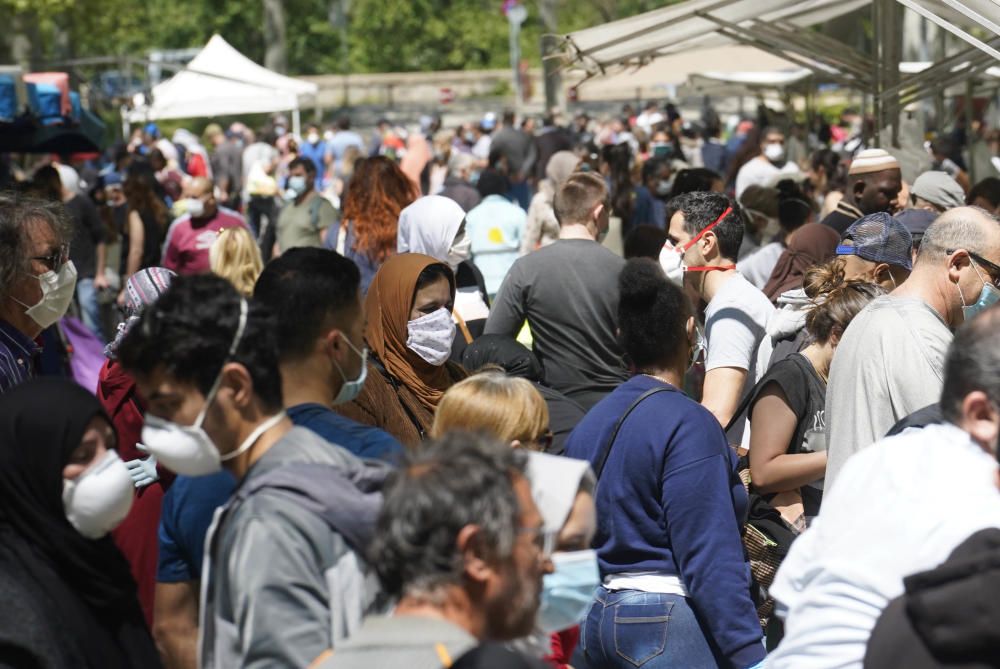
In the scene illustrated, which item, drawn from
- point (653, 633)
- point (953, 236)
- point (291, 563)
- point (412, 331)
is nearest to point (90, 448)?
point (291, 563)

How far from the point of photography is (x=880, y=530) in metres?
2.57

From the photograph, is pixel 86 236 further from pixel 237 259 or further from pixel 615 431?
pixel 615 431

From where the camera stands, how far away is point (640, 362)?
13.7ft

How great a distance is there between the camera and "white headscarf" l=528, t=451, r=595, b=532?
2625 millimetres

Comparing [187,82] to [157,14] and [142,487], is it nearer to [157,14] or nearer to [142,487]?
[142,487]

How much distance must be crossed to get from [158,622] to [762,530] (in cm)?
216

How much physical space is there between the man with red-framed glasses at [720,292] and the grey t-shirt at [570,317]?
355 mm

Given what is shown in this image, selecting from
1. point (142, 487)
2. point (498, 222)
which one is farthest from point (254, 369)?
point (498, 222)

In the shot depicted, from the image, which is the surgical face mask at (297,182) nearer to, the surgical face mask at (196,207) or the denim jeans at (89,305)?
the denim jeans at (89,305)

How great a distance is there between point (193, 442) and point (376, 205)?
5152 millimetres

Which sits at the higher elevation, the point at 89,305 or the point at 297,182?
the point at 297,182

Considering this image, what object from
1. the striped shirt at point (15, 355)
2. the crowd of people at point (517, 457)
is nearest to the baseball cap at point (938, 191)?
the crowd of people at point (517, 457)

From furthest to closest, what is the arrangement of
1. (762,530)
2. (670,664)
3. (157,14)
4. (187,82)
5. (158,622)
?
1. (157,14)
2. (187,82)
3. (762,530)
4. (670,664)
5. (158,622)

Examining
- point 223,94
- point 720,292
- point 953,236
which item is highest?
point 223,94
